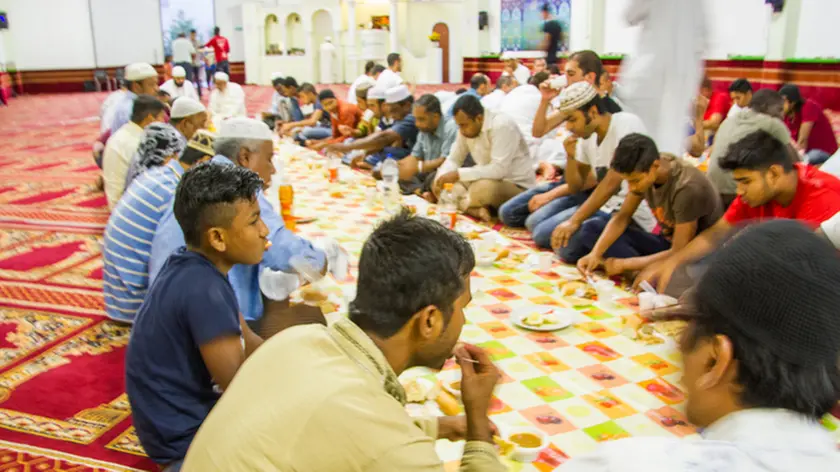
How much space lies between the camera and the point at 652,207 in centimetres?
373

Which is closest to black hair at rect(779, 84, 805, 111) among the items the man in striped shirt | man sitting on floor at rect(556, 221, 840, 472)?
the man in striped shirt

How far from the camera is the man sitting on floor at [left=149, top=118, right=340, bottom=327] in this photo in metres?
2.69

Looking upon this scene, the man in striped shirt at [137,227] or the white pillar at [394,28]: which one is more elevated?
the white pillar at [394,28]

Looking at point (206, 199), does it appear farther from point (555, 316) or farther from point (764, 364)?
point (555, 316)

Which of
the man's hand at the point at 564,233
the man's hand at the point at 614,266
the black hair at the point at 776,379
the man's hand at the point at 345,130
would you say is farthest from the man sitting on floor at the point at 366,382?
the man's hand at the point at 345,130

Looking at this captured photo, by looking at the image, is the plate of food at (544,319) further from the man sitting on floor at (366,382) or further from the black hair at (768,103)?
the black hair at (768,103)

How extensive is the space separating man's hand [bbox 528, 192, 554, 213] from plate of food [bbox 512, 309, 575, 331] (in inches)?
70.1

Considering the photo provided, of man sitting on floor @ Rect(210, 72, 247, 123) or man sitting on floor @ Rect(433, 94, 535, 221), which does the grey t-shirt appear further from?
man sitting on floor @ Rect(210, 72, 247, 123)

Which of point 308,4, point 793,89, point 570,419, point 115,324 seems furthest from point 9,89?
point 570,419

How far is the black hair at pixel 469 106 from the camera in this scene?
5086 mm

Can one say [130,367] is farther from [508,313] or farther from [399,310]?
[508,313]

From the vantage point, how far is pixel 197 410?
74.2 inches

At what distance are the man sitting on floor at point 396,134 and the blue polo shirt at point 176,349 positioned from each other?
487 cm

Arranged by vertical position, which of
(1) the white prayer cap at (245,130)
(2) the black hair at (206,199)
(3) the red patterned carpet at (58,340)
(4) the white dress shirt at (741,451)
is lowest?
(3) the red patterned carpet at (58,340)
